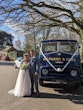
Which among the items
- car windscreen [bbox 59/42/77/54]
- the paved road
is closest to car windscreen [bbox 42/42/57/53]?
car windscreen [bbox 59/42/77/54]

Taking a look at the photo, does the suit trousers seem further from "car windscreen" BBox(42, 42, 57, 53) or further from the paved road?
"car windscreen" BBox(42, 42, 57, 53)

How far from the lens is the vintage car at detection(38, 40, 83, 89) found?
46.2ft

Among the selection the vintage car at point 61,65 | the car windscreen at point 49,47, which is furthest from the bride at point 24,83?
the car windscreen at point 49,47

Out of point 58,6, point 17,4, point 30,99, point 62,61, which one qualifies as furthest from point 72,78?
point 58,6

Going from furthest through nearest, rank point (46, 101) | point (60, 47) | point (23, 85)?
point (60, 47) → point (23, 85) → point (46, 101)

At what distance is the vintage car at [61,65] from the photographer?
46.2 ft

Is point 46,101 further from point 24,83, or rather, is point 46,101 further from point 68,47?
point 68,47

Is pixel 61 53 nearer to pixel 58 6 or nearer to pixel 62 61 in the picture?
pixel 62 61

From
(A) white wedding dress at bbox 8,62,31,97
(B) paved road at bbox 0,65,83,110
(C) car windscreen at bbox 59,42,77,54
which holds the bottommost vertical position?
(B) paved road at bbox 0,65,83,110

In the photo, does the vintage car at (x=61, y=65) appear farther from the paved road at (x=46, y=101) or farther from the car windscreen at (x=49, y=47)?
the paved road at (x=46, y=101)

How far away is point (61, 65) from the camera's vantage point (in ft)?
46.6

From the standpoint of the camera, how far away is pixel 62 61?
47.0 feet

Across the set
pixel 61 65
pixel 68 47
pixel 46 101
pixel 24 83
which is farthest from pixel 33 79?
pixel 68 47

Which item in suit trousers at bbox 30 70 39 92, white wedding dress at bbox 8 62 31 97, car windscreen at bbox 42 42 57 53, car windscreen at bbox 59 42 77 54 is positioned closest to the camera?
white wedding dress at bbox 8 62 31 97
